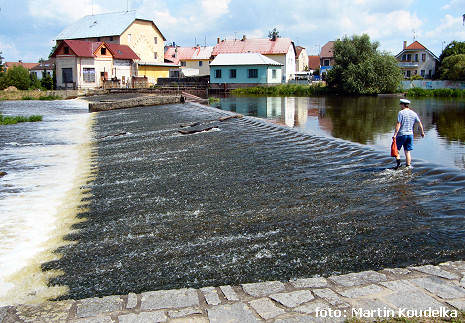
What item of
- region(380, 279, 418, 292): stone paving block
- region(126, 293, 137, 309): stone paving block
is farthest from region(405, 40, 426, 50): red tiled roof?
region(126, 293, 137, 309): stone paving block

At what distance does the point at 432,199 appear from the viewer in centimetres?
803

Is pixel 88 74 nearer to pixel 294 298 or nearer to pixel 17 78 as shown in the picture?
pixel 17 78

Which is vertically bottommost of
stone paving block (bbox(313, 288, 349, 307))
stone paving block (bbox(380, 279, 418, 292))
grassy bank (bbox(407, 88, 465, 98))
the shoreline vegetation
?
stone paving block (bbox(313, 288, 349, 307))

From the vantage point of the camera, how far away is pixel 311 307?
14.5ft

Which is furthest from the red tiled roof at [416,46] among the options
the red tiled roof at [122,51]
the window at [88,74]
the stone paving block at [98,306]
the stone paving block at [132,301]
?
the stone paving block at [98,306]

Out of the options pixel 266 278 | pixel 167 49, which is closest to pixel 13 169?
pixel 266 278

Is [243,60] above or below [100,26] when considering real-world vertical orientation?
below

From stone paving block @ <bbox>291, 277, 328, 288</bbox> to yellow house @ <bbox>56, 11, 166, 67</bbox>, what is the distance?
66.8m

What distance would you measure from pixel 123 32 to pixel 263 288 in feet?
221

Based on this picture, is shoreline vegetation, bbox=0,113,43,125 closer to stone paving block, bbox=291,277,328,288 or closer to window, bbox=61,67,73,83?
stone paving block, bbox=291,277,328,288

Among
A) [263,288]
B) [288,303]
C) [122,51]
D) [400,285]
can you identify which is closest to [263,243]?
[263,288]

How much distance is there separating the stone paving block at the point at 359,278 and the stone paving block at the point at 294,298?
1.56 feet

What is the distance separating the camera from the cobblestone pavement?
168 inches

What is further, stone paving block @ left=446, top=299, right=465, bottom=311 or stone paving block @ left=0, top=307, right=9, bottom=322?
stone paving block @ left=0, top=307, right=9, bottom=322
